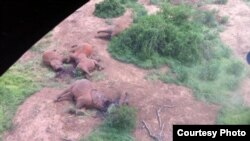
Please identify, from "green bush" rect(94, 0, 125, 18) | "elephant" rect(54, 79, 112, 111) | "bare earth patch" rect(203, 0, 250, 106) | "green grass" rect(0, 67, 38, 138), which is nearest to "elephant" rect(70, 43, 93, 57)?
"elephant" rect(54, 79, 112, 111)

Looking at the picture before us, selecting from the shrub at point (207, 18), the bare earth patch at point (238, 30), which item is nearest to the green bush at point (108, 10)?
the shrub at point (207, 18)

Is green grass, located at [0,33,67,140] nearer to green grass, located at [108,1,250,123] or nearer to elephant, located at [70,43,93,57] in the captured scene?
elephant, located at [70,43,93,57]

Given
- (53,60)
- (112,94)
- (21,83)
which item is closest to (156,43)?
(112,94)

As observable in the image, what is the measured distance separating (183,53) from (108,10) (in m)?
2.83

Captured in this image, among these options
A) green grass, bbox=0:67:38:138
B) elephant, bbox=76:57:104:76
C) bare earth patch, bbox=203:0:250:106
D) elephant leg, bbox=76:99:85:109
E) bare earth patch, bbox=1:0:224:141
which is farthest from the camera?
bare earth patch, bbox=203:0:250:106

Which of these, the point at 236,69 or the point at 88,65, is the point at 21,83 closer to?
the point at 88,65

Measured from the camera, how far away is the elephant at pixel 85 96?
8250 millimetres

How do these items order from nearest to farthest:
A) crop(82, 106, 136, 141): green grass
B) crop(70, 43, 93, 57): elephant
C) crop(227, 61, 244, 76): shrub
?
crop(82, 106, 136, 141): green grass, crop(227, 61, 244, 76): shrub, crop(70, 43, 93, 57): elephant

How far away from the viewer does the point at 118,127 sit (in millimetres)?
7688

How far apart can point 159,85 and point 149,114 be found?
3.63 ft

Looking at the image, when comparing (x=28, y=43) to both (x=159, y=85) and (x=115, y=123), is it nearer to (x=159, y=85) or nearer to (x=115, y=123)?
(x=115, y=123)

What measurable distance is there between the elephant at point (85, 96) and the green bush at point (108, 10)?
3.42m

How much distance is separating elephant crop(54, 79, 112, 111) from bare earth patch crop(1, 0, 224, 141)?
0.59 feet

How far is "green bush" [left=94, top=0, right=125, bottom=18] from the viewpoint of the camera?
456 inches
